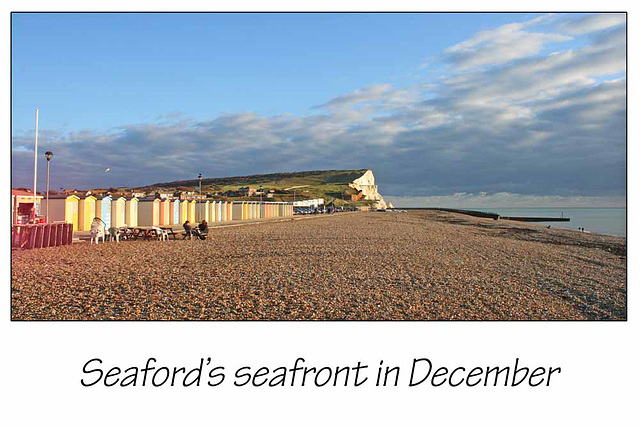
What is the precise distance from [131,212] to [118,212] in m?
1.64

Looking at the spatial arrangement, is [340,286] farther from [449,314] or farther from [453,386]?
[453,386]

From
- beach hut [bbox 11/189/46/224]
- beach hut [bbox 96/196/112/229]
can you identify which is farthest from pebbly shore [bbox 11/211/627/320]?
beach hut [bbox 96/196/112/229]

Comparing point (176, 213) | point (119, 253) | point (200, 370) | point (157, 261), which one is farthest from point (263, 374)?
point (176, 213)

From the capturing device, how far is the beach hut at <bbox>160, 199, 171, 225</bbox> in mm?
33250

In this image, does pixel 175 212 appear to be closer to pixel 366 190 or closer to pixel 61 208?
pixel 61 208

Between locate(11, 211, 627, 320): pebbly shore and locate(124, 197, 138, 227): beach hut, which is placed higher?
locate(124, 197, 138, 227): beach hut

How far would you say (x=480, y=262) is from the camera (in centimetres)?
1448

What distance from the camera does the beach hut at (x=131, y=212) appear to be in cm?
2938

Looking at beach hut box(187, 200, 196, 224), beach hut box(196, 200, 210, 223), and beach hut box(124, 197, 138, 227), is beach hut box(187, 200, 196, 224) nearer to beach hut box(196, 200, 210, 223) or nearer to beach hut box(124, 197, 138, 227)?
beach hut box(196, 200, 210, 223)

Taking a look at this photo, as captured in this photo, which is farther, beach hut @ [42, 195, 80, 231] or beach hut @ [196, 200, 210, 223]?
beach hut @ [196, 200, 210, 223]

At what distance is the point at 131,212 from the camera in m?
29.9

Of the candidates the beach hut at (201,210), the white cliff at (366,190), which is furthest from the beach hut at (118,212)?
the white cliff at (366,190)

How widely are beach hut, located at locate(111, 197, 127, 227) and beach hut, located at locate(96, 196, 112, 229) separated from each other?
1.21 ft

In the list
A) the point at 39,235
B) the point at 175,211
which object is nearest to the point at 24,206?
the point at 39,235
